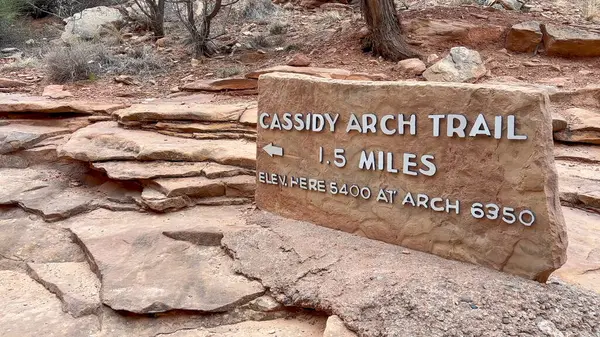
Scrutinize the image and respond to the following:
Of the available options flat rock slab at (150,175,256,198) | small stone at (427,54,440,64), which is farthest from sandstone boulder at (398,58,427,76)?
flat rock slab at (150,175,256,198)

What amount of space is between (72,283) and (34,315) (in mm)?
317

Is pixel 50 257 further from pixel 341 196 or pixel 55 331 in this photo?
pixel 341 196

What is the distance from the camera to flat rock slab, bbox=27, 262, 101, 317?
2988 millimetres

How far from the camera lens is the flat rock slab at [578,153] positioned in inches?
202

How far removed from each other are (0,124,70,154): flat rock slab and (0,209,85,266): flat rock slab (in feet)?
4.21

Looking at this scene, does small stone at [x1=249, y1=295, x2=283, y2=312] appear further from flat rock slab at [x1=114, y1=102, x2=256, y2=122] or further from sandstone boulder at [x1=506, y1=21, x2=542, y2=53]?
sandstone boulder at [x1=506, y1=21, x2=542, y2=53]

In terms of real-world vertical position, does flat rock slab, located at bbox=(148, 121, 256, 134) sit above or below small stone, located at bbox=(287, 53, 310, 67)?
below

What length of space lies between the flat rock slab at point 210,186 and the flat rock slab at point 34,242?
Result: 74 centimetres

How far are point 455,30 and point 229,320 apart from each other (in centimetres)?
623

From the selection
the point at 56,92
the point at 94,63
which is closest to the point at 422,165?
the point at 56,92

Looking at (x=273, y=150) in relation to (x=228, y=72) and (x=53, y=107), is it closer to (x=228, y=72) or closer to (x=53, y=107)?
(x=53, y=107)

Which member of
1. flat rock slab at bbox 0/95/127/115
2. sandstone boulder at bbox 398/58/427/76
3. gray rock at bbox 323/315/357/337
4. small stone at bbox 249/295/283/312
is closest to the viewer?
gray rock at bbox 323/315/357/337

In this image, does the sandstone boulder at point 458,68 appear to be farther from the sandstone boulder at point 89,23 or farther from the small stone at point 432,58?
the sandstone boulder at point 89,23

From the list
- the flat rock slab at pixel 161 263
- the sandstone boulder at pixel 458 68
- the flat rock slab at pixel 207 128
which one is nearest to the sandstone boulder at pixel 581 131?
the sandstone boulder at pixel 458 68
